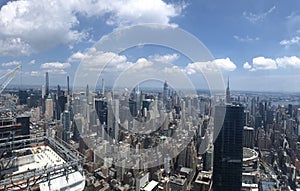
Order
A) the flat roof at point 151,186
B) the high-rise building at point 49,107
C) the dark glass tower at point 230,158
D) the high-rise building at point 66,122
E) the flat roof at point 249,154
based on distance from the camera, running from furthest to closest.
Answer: the flat roof at point 249,154, the high-rise building at point 49,107, the dark glass tower at point 230,158, the flat roof at point 151,186, the high-rise building at point 66,122

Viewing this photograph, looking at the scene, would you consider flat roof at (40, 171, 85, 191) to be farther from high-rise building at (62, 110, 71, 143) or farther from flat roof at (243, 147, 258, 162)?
flat roof at (243, 147, 258, 162)

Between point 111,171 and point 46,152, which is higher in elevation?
point 46,152

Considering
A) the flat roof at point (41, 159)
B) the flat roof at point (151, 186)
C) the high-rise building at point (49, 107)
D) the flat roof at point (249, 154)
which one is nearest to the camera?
the flat roof at point (41, 159)

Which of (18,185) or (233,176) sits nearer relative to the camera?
(18,185)

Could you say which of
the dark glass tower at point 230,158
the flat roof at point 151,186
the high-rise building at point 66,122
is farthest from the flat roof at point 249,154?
the high-rise building at point 66,122

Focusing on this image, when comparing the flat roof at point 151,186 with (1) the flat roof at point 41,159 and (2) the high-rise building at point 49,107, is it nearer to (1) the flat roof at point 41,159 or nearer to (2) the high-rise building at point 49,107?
(2) the high-rise building at point 49,107

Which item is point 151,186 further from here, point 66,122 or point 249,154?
point 249,154

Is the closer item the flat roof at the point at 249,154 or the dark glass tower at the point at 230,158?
the dark glass tower at the point at 230,158

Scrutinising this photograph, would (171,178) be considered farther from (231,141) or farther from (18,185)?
(18,185)

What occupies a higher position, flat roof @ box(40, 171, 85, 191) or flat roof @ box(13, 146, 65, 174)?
flat roof @ box(13, 146, 65, 174)

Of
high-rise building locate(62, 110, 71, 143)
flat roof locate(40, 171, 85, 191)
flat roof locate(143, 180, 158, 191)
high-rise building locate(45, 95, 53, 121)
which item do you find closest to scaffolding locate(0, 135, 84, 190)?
flat roof locate(40, 171, 85, 191)

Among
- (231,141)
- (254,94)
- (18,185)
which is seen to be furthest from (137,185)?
(254,94)
